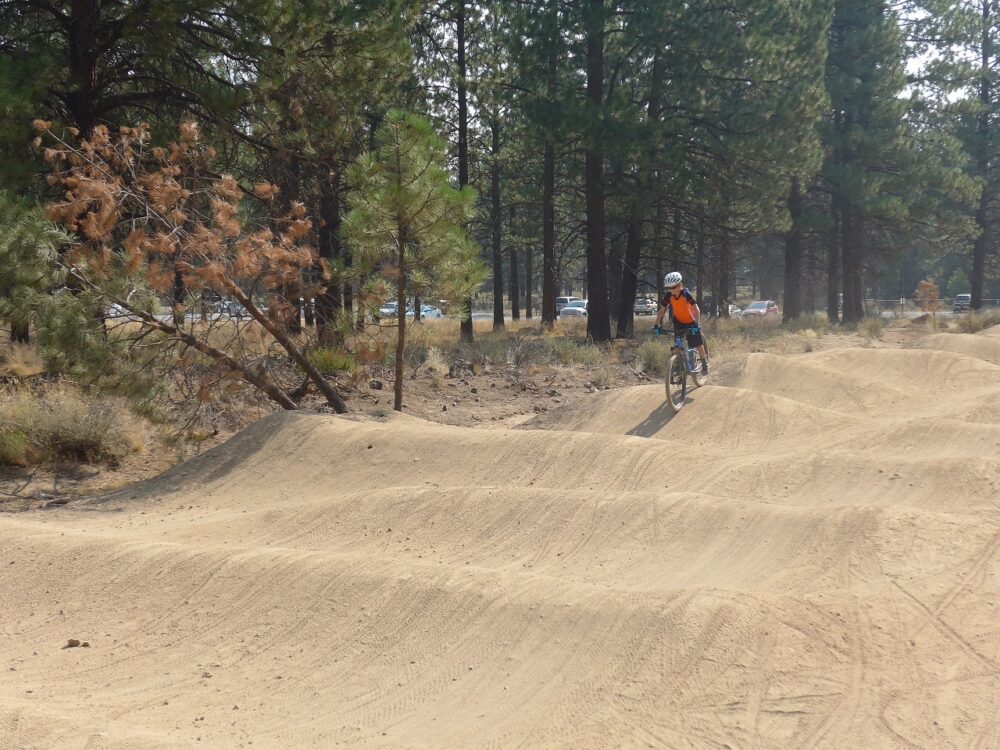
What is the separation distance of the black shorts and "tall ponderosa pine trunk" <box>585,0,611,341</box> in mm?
11076

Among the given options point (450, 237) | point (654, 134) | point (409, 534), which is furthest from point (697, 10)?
point (409, 534)

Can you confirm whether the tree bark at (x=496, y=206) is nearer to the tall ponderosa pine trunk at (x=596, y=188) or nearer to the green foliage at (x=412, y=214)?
the tall ponderosa pine trunk at (x=596, y=188)

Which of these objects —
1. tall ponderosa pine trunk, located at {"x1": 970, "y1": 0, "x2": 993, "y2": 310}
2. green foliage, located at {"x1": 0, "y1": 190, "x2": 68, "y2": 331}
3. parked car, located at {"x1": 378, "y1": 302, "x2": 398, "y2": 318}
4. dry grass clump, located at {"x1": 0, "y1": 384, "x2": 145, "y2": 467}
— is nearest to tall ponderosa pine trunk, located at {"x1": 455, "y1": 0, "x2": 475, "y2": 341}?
parked car, located at {"x1": 378, "y1": 302, "x2": 398, "y2": 318}

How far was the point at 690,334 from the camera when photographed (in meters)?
13.1

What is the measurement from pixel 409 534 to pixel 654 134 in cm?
1709

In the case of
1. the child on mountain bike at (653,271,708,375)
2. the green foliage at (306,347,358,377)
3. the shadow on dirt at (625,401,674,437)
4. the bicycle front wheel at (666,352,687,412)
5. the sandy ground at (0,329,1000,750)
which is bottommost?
the sandy ground at (0,329,1000,750)

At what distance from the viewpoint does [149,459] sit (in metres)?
12.6

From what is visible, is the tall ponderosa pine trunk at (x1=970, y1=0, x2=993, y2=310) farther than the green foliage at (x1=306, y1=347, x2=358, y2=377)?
Yes

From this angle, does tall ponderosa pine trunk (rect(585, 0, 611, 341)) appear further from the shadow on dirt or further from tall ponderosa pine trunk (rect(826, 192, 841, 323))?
tall ponderosa pine trunk (rect(826, 192, 841, 323))

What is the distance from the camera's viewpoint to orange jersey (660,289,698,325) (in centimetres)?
1285

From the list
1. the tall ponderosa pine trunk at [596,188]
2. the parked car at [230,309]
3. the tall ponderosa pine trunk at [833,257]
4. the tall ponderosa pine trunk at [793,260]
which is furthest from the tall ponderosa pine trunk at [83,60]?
the tall ponderosa pine trunk at [833,257]

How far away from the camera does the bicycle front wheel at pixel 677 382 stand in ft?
41.8

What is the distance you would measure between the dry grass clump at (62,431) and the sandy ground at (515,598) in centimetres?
147

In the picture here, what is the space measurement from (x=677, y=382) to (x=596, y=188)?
13447 mm
